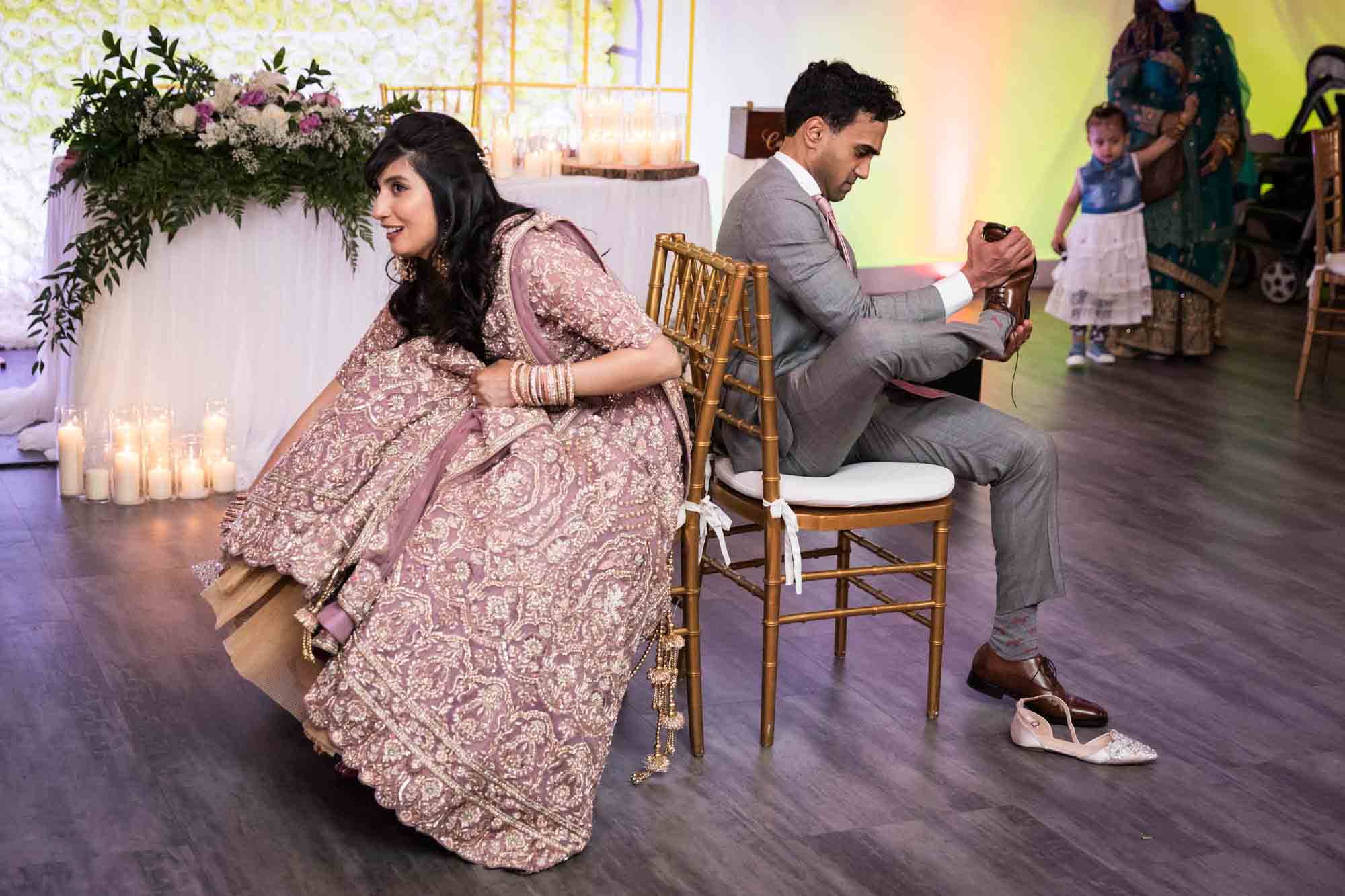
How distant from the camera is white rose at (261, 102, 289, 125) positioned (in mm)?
4141

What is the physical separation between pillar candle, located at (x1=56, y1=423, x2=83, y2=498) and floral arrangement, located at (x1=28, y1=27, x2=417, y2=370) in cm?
22

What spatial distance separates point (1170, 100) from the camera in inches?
261

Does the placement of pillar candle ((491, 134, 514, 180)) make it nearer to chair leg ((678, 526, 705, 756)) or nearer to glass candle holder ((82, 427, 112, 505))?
glass candle holder ((82, 427, 112, 505))

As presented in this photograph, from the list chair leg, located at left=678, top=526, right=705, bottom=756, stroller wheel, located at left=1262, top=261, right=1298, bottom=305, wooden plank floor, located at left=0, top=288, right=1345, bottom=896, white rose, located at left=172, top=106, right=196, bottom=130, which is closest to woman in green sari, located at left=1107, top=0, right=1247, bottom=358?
stroller wheel, located at left=1262, top=261, right=1298, bottom=305

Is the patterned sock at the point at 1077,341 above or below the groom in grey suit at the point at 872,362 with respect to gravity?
below

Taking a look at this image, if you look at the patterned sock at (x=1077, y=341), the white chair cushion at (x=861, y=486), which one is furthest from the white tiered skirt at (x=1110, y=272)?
the white chair cushion at (x=861, y=486)

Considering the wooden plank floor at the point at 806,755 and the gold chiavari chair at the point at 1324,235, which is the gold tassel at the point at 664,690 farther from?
the gold chiavari chair at the point at 1324,235

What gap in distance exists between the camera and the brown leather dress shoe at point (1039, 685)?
3002 millimetres

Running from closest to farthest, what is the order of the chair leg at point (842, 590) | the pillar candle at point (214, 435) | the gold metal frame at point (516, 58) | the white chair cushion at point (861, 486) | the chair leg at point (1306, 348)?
the white chair cushion at point (861, 486)
the chair leg at point (842, 590)
the pillar candle at point (214, 435)
the chair leg at point (1306, 348)
the gold metal frame at point (516, 58)

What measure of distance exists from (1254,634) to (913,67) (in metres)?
5.37

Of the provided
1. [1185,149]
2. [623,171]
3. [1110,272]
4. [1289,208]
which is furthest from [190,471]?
[1289,208]

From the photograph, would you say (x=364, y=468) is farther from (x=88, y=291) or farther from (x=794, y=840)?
(x=88, y=291)

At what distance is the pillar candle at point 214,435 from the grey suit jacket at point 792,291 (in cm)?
186

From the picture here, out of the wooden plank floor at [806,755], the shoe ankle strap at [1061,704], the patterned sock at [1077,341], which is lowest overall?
the wooden plank floor at [806,755]
